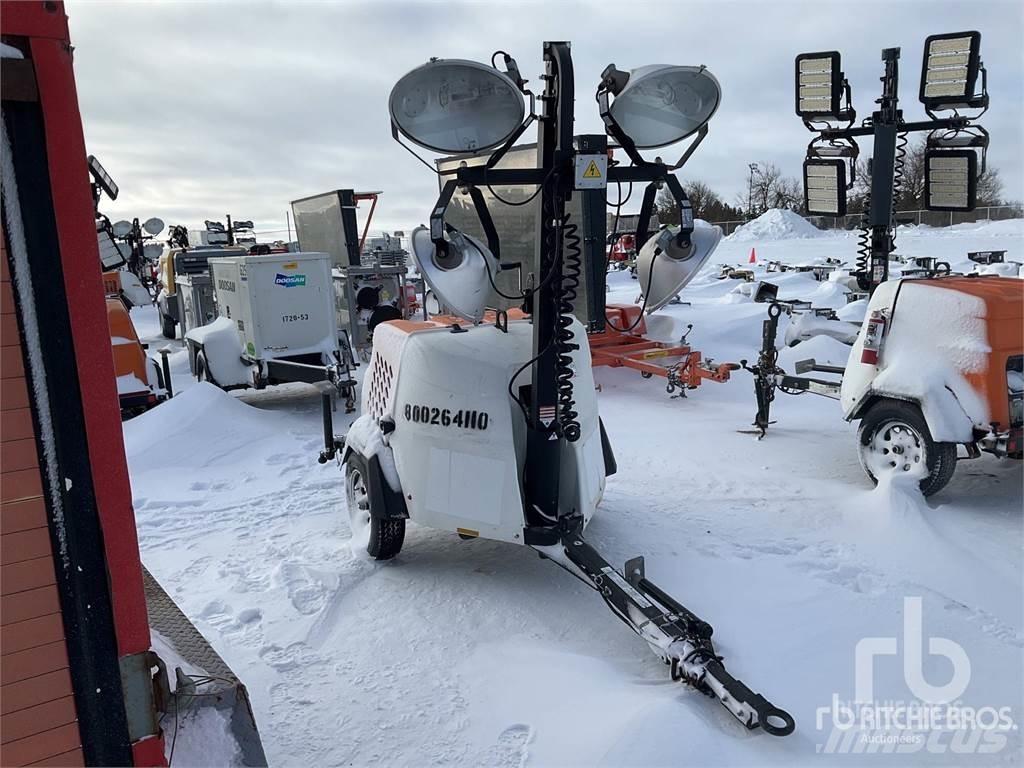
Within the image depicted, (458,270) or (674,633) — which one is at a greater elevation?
(458,270)

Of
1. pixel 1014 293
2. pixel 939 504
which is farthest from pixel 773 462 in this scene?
pixel 1014 293

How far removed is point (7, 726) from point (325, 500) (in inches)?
166

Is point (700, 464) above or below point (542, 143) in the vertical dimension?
below

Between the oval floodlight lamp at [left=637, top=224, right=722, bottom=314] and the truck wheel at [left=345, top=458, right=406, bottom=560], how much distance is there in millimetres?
2106

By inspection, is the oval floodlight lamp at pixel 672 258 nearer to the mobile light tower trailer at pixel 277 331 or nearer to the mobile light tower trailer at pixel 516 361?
the mobile light tower trailer at pixel 516 361

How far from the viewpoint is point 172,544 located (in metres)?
5.45

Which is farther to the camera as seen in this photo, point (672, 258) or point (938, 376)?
point (938, 376)

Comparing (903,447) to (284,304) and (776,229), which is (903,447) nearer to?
(284,304)

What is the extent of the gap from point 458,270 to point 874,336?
11.7ft

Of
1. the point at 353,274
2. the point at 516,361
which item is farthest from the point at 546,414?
the point at 353,274

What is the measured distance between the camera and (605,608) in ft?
14.0

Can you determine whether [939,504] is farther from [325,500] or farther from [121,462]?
[121,462]

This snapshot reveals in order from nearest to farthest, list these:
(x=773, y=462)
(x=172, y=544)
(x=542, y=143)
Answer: (x=542, y=143) < (x=172, y=544) < (x=773, y=462)

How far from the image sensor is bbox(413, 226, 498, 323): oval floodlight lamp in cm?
403
